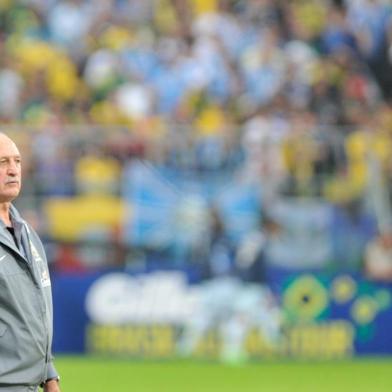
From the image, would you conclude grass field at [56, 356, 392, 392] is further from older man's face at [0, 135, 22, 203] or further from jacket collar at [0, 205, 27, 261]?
older man's face at [0, 135, 22, 203]

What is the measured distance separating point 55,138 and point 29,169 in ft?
1.69

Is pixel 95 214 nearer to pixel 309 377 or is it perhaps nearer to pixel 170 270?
pixel 170 270

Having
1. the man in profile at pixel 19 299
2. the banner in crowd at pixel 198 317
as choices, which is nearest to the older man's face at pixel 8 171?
the man in profile at pixel 19 299

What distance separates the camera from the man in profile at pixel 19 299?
6242mm

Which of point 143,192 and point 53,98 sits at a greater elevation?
point 53,98

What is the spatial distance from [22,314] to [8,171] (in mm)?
676

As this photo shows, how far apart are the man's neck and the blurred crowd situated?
987 centimetres

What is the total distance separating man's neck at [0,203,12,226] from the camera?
6.46 m

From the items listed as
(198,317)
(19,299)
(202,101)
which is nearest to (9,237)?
(19,299)

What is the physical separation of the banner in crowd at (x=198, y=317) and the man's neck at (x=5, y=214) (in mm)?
10616

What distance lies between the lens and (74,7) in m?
21.1

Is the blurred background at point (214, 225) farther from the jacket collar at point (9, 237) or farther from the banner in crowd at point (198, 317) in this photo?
the jacket collar at point (9, 237)

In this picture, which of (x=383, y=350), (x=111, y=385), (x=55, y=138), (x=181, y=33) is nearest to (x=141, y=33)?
(x=181, y=33)

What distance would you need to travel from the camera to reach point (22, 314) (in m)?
6.26
